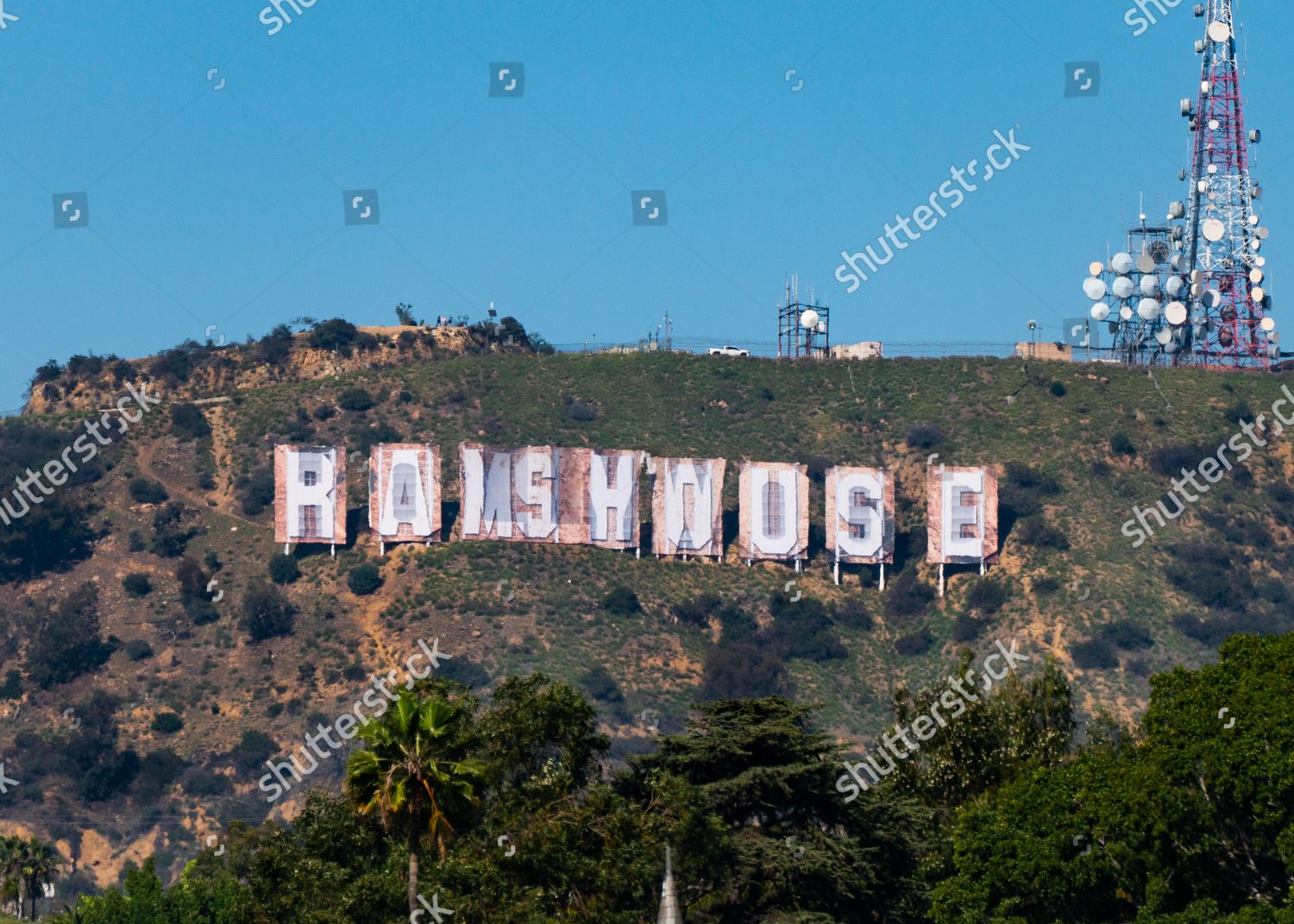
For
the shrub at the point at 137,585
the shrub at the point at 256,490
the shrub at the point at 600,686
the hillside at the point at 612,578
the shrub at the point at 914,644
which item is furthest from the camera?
the shrub at the point at 256,490

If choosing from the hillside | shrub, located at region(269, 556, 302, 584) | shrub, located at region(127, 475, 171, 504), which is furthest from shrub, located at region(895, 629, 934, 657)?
shrub, located at region(127, 475, 171, 504)

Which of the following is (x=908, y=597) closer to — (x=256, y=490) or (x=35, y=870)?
(x=256, y=490)

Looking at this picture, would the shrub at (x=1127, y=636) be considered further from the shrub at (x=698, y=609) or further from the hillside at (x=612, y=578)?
the shrub at (x=698, y=609)

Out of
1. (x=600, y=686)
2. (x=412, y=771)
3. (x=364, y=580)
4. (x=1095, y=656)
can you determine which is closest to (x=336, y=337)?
(x=364, y=580)

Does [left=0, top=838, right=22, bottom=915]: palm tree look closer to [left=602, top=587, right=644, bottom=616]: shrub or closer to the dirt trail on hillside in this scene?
[left=602, top=587, right=644, bottom=616]: shrub

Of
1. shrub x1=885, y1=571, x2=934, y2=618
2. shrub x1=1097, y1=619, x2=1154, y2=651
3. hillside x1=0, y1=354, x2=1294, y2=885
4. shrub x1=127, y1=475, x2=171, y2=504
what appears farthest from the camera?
shrub x1=127, y1=475, x2=171, y2=504

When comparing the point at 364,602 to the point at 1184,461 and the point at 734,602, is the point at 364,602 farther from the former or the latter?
the point at 1184,461

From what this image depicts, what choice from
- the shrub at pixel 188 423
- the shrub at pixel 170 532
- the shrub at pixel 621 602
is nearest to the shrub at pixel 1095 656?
the shrub at pixel 621 602
